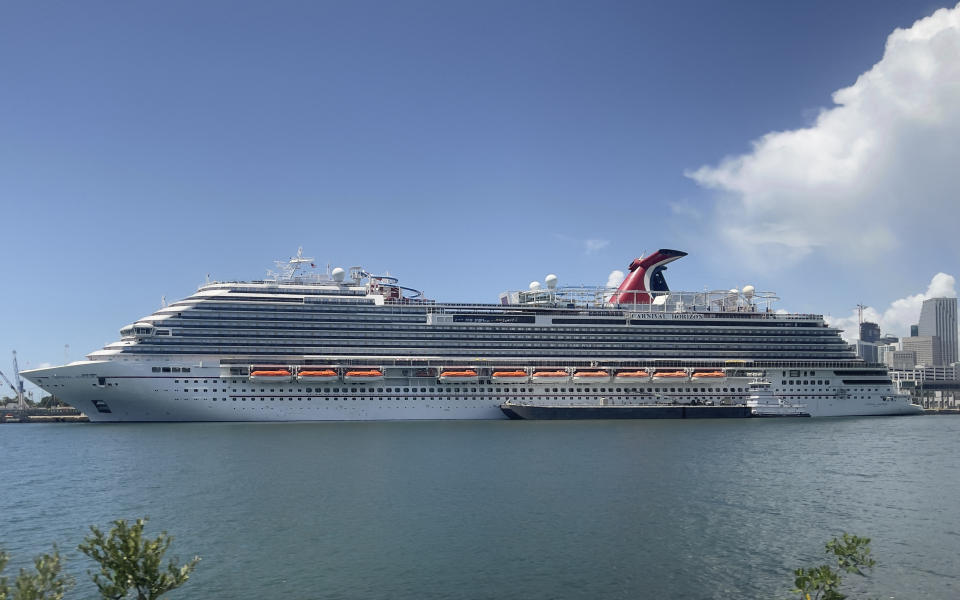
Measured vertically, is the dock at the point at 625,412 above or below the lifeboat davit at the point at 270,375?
below

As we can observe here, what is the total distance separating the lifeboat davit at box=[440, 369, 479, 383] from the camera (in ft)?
235

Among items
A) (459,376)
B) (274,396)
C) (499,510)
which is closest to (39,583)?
(499,510)

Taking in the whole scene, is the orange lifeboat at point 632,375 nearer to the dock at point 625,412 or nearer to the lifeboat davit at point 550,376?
the dock at point 625,412

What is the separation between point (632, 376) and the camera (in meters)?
77.2

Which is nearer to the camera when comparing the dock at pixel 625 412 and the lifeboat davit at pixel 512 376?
the dock at pixel 625 412

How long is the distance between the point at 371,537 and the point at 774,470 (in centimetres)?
2496

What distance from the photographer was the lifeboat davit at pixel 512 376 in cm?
7350

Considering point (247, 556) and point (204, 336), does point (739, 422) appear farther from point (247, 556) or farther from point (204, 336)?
point (247, 556)

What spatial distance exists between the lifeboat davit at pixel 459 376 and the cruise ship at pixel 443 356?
0.78ft

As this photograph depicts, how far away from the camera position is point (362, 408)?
226 ft

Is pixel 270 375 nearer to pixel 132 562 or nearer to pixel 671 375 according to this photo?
pixel 671 375

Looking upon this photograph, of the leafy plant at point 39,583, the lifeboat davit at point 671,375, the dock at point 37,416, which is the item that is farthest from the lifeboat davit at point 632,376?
→ the dock at point 37,416

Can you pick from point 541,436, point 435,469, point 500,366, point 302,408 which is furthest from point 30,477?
point 500,366

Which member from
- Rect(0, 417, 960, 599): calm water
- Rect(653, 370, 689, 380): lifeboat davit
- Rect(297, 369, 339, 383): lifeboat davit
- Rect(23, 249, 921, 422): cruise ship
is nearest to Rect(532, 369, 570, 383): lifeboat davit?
Rect(23, 249, 921, 422): cruise ship
